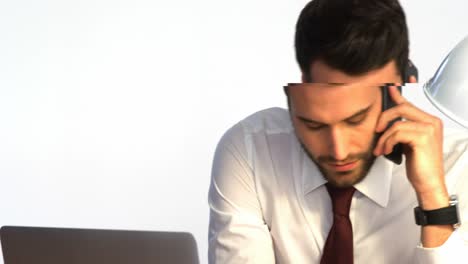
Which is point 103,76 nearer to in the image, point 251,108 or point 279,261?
point 251,108

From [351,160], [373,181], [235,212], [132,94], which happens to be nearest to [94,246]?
[235,212]

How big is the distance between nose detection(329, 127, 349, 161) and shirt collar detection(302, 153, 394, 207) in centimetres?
16

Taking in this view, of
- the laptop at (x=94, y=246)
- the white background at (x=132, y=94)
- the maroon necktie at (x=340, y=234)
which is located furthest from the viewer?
the white background at (x=132, y=94)

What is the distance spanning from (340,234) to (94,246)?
491mm

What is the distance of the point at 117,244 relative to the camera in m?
1.19

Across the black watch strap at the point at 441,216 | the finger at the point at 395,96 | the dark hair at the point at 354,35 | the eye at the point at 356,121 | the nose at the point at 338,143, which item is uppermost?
the dark hair at the point at 354,35

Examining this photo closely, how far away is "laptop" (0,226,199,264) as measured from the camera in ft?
3.84

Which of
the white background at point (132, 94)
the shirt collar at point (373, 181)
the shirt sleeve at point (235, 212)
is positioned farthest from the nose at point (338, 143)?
the white background at point (132, 94)

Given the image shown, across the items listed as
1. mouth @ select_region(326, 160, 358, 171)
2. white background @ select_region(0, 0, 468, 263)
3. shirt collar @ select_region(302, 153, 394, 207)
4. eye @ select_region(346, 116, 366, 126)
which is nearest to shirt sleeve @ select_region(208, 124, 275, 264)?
shirt collar @ select_region(302, 153, 394, 207)

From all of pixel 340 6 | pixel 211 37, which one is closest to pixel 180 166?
pixel 211 37

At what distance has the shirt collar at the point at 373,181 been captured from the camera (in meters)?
1.47

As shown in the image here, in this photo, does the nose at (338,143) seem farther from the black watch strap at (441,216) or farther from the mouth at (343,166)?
the black watch strap at (441,216)

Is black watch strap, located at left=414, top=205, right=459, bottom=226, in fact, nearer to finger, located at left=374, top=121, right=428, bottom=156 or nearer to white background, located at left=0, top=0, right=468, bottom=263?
finger, located at left=374, top=121, right=428, bottom=156

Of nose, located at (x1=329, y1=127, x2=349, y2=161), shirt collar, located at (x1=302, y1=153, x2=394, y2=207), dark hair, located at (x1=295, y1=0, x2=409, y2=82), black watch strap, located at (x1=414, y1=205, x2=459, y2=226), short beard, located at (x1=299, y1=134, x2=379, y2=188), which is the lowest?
black watch strap, located at (x1=414, y1=205, x2=459, y2=226)
